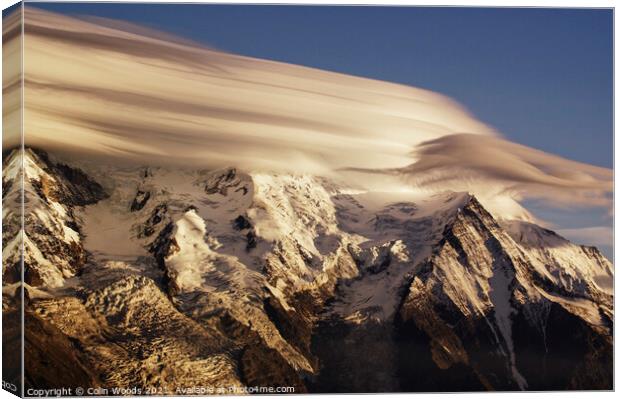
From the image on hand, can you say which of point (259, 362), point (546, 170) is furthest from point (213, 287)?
point (546, 170)

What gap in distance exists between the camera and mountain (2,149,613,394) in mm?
26422

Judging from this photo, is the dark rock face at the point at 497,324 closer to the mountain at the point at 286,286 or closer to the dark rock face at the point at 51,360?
the mountain at the point at 286,286

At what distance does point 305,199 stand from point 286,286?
1.73 m

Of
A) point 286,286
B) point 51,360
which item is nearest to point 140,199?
point 286,286

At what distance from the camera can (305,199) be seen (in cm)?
2814

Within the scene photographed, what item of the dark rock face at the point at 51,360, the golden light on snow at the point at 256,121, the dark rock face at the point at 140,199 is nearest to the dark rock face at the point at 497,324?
the golden light on snow at the point at 256,121

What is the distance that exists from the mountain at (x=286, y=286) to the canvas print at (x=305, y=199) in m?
0.04

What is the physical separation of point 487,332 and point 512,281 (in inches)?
46.0

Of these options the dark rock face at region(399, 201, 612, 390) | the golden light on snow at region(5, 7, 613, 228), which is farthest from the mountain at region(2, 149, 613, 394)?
the golden light on snow at region(5, 7, 613, 228)

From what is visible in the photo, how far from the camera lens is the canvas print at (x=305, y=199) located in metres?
26.5

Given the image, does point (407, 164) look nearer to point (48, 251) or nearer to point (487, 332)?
Answer: point (487, 332)

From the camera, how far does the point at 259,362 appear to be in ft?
89.0

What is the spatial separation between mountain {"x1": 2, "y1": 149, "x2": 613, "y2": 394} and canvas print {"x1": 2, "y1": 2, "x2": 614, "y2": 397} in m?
0.04

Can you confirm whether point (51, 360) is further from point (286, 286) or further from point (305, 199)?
point (305, 199)
